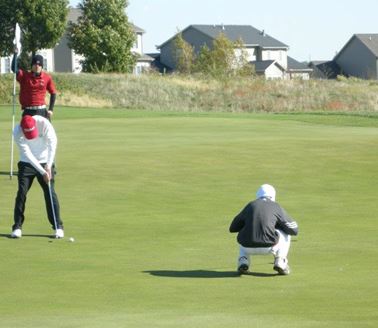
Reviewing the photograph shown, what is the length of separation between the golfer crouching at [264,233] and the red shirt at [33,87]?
6.90 meters

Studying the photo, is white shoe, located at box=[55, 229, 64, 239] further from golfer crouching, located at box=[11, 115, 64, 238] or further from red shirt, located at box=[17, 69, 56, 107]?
red shirt, located at box=[17, 69, 56, 107]

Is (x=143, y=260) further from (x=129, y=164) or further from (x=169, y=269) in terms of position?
(x=129, y=164)

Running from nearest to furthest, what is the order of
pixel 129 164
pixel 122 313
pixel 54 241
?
1. pixel 122 313
2. pixel 54 241
3. pixel 129 164

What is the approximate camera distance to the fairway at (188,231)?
11.2 meters

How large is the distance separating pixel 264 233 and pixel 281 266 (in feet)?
1.46

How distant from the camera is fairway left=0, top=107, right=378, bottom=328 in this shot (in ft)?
36.7

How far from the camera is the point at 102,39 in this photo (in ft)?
294

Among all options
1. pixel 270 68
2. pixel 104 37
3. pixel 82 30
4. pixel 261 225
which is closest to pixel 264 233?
pixel 261 225

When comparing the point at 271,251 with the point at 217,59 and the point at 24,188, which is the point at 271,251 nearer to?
the point at 24,188

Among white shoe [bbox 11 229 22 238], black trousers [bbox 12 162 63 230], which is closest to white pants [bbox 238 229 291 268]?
black trousers [bbox 12 162 63 230]

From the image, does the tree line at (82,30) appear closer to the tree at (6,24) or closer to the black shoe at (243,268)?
the tree at (6,24)

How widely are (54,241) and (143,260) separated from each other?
223 cm

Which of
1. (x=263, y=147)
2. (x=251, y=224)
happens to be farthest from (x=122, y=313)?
(x=263, y=147)

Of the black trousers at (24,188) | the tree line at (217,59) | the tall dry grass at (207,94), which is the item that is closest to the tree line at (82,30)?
the tree line at (217,59)
